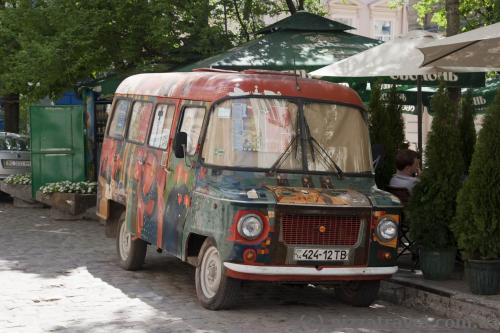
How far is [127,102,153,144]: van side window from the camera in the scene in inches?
437

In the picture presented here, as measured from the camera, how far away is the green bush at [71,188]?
18.5m

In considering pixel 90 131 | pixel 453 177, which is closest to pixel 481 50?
pixel 453 177

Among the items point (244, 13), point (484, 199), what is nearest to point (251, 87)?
point (484, 199)

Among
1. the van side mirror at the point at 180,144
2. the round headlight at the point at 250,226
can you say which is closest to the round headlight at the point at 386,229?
the round headlight at the point at 250,226

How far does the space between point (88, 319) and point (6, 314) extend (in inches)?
30.6

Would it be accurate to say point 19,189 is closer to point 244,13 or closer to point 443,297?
point 244,13

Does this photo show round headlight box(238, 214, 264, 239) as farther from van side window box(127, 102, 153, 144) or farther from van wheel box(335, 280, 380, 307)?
van side window box(127, 102, 153, 144)

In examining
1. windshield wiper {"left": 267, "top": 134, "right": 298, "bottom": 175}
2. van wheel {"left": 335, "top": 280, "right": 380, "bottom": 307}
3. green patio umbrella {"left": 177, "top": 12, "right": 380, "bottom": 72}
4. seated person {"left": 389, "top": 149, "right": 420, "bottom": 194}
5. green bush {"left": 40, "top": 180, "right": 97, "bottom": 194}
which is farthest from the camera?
green bush {"left": 40, "top": 180, "right": 97, "bottom": 194}

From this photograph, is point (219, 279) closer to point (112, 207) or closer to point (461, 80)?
point (112, 207)

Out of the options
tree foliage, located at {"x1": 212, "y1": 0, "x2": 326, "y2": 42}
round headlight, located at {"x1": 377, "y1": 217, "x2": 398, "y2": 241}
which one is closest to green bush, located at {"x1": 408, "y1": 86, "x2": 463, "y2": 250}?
round headlight, located at {"x1": 377, "y1": 217, "x2": 398, "y2": 241}

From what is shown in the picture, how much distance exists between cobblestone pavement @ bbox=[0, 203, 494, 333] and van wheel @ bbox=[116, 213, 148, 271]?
5.2 inches

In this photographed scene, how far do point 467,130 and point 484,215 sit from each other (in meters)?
2.71

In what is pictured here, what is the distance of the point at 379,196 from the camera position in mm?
9281

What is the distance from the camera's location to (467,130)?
38.3 feet
